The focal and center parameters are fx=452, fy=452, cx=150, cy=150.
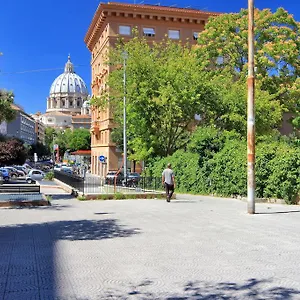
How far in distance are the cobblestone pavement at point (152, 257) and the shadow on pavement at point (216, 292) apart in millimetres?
11

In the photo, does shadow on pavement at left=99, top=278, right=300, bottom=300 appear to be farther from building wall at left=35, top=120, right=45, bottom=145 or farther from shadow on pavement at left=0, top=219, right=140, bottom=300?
building wall at left=35, top=120, right=45, bottom=145

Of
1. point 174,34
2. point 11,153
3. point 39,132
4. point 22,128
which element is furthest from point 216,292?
point 39,132

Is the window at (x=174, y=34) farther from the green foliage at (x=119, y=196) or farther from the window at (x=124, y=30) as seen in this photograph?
the green foliage at (x=119, y=196)

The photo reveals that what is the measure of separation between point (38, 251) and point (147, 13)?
50.3 m

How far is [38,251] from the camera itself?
7895 millimetres

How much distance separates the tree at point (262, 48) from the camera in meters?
33.8

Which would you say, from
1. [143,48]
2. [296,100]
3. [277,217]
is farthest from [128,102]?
[277,217]

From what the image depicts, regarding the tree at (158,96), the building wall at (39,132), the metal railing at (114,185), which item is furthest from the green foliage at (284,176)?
the building wall at (39,132)

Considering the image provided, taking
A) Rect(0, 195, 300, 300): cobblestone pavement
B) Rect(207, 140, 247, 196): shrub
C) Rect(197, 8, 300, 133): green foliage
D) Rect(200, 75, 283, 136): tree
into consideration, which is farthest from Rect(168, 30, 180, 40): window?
Rect(0, 195, 300, 300): cobblestone pavement

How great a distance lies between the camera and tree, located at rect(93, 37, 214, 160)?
90.9 ft

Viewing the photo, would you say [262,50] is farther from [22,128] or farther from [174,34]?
[22,128]

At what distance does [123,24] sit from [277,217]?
4583 centimetres

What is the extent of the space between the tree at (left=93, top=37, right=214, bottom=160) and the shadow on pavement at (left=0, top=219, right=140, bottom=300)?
16.5 metres

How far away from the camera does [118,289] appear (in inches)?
217
